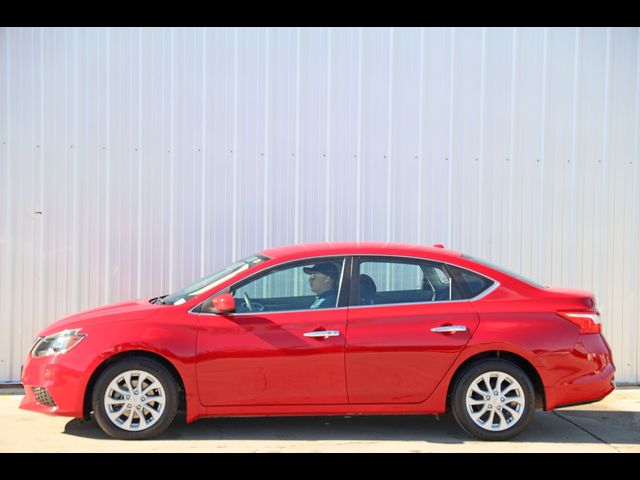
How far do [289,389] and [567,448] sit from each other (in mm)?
2263

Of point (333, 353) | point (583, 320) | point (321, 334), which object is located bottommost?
point (333, 353)

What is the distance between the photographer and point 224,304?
6.21m

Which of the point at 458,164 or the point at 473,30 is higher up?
the point at 473,30

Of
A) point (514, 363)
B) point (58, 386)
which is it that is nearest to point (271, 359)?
point (58, 386)

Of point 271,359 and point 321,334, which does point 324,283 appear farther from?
point 271,359

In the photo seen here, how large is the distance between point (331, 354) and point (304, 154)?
3.39 m

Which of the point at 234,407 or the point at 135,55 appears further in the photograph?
the point at 135,55

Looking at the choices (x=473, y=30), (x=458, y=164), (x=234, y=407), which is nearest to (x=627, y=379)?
(x=458, y=164)

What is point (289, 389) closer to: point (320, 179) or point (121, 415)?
point (121, 415)

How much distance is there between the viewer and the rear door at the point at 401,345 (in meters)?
6.27

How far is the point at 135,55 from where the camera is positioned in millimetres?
8984

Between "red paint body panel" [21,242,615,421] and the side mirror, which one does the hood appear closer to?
"red paint body panel" [21,242,615,421]

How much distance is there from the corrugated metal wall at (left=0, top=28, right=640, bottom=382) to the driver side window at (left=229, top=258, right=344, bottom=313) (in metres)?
2.41

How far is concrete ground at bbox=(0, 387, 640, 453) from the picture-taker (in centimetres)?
617
